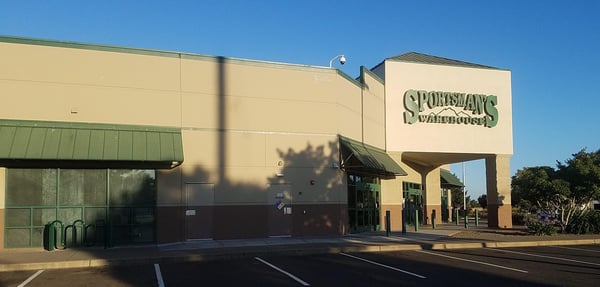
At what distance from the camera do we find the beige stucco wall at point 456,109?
30.3 meters

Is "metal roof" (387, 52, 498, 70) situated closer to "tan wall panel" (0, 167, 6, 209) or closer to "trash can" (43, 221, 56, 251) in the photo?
"trash can" (43, 221, 56, 251)

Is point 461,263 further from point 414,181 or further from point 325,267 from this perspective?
point 414,181

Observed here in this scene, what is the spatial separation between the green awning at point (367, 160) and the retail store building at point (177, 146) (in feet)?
0.33

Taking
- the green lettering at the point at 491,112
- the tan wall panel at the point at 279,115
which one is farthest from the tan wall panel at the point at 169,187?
the green lettering at the point at 491,112

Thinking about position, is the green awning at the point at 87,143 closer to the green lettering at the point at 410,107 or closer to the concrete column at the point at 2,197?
the concrete column at the point at 2,197

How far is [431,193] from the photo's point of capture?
125 feet

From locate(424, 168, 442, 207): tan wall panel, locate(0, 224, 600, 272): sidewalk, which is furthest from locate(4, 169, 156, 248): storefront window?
locate(424, 168, 442, 207): tan wall panel

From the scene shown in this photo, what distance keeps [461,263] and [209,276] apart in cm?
678

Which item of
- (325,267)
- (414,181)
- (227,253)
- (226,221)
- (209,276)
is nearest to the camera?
(209,276)

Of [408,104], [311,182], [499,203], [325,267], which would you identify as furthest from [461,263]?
[499,203]

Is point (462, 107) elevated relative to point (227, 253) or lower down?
elevated

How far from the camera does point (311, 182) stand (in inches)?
936

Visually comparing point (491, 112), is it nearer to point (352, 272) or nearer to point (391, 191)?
point (391, 191)

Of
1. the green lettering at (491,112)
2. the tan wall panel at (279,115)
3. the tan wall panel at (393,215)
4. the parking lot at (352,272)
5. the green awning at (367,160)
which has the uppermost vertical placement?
the green lettering at (491,112)
